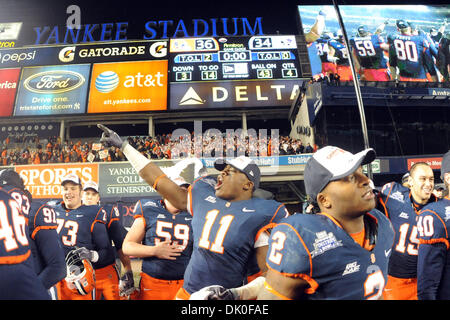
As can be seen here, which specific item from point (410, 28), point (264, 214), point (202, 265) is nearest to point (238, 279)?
point (202, 265)

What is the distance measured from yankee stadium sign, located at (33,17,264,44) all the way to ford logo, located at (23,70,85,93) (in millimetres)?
6466

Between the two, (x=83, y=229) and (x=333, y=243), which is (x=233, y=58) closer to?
(x=83, y=229)

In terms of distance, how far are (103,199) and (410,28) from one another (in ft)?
87.1

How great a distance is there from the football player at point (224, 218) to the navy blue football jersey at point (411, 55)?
26.7m

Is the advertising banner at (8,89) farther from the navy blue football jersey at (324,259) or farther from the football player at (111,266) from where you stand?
the navy blue football jersey at (324,259)

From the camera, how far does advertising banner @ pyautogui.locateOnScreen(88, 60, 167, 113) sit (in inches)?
953

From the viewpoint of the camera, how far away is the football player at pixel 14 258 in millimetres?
2562

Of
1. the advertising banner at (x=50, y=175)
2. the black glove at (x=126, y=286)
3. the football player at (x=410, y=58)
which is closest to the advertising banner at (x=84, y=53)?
the advertising banner at (x=50, y=175)

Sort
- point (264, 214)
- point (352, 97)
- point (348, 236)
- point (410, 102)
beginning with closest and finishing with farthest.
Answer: point (348, 236) → point (264, 214) → point (352, 97) → point (410, 102)

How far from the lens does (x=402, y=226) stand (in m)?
4.60

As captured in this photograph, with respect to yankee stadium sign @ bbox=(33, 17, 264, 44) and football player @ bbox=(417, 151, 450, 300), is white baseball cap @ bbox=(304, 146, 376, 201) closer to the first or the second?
football player @ bbox=(417, 151, 450, 300)

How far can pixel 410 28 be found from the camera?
27.4 meters
